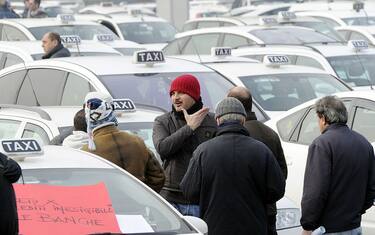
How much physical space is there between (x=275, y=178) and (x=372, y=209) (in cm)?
191

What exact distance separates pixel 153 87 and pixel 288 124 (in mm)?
1455

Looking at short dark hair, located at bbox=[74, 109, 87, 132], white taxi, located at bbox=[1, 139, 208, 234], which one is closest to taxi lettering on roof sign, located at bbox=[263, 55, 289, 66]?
short dark hair, located at bbox=[74, 109, 87, 132]

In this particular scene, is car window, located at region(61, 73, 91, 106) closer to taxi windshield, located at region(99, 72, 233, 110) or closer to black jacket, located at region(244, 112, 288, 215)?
taxi windshield, located at region(99, 72, 233, 110)

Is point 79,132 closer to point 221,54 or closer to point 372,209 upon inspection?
point 372,209

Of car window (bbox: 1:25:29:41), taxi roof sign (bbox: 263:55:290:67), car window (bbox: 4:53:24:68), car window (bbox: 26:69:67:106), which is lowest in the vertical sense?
car window (bbox: 1:25:29:41)

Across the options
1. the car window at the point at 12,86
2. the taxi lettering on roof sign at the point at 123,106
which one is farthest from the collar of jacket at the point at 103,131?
the car window at the point at 12,86

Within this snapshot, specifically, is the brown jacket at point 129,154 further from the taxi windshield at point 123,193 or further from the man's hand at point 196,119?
the taxi windshield at point 123,193

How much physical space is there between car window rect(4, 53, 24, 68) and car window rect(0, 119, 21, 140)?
5.97m

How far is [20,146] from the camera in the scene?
722 cm

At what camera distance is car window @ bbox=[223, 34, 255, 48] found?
20620 millimetres

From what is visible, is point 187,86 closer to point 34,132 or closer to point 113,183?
point 34,132

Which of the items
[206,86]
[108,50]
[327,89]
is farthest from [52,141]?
[108,50]

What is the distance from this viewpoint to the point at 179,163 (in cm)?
888

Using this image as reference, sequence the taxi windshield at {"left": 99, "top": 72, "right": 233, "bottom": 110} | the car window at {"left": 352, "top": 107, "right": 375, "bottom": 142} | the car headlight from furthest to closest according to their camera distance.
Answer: the taxi windshield at {"left": 99, "top": 72, "right": 233, "bottom": 110} → the car window at {"left": 352, "top": 107, "right": 375, "bottom": 142} → the car headlight
